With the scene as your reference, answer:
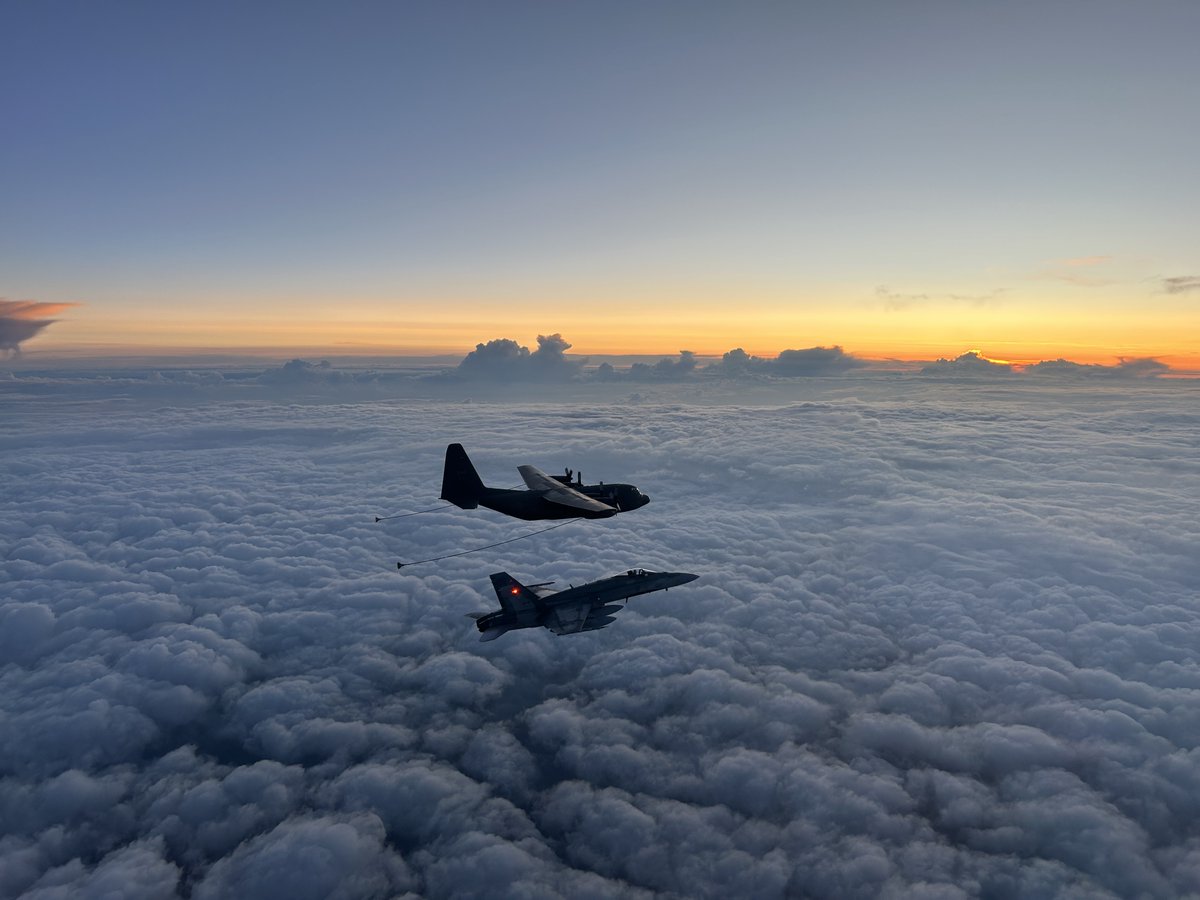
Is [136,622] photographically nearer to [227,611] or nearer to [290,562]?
[227,611]

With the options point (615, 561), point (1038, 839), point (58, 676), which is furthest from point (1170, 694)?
point (58, 676)

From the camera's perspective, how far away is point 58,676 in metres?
93.7

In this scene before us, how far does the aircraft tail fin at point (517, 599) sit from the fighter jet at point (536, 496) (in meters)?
14.9

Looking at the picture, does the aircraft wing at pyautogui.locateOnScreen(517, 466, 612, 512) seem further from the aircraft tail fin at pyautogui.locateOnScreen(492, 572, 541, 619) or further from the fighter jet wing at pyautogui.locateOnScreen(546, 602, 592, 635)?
the fighter jet wing at pyautogui.locateOnScreen(546, 602, 592, 635)

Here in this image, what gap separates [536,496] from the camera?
190 ft

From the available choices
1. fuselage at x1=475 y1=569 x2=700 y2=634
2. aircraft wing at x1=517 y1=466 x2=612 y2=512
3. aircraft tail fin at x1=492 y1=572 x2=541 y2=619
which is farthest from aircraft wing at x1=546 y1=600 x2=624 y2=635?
aircraft wing at x1=517 y1=466 x2=612 y2=512

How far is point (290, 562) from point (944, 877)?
485ft

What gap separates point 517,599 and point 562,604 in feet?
20.9

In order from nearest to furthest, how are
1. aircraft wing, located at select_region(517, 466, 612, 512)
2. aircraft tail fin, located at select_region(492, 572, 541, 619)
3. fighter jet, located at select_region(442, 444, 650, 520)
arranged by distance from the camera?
1. aircraft wing, located at select_region(517, 466, 612, 512)
2. fighter jet, located at select_region(442, 444, 650, 520)
3. aircraft tail fin, located at select_region(492, 572, 541, 619)

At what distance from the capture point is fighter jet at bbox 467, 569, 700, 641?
2692 inches

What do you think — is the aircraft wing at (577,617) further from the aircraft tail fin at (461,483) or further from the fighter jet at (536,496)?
the aircraft tail fin at (461,483)

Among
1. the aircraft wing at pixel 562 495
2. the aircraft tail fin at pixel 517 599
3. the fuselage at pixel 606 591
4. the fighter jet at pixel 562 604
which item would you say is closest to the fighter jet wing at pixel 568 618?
the fighter jet at pixel 562 604

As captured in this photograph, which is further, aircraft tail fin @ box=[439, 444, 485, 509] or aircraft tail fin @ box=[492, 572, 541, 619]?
aircraft tail fin @ box=[492, 572, 541, 619]

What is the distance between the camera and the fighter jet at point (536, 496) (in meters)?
55.4
